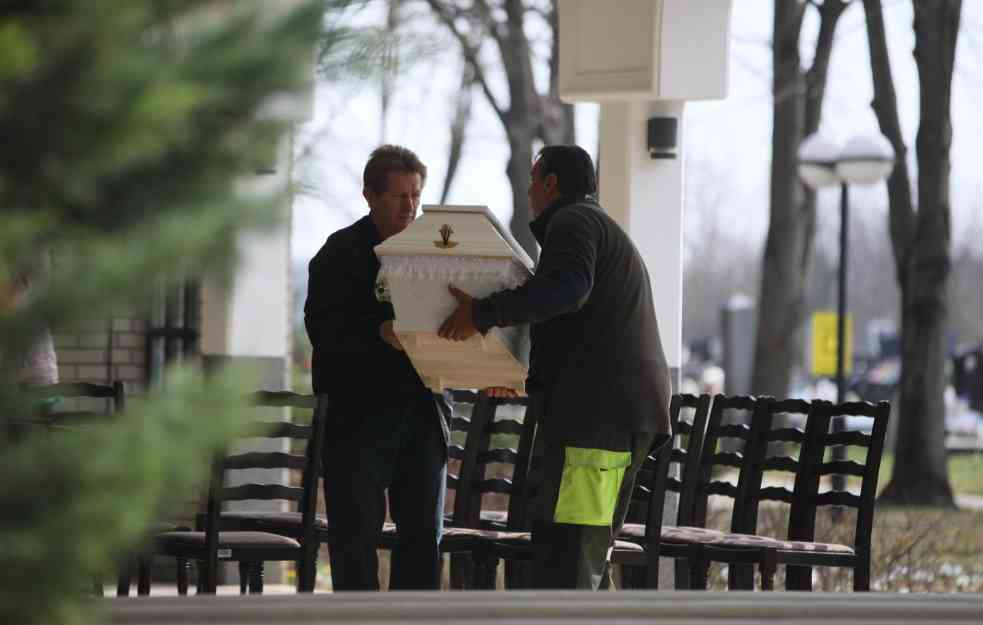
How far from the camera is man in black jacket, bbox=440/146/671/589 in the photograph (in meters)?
4.41

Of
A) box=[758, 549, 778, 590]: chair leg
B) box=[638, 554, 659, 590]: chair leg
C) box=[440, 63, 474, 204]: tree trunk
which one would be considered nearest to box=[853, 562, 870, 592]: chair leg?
box=[758, 549, 778, 590]: chair leg

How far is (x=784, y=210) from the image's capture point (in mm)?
17703

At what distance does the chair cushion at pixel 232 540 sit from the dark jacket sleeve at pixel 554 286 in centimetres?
138

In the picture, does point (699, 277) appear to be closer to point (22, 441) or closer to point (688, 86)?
point (688, 86)

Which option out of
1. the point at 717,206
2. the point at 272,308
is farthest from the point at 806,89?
the point at 717,206

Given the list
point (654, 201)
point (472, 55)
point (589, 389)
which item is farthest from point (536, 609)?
point (472, 55)

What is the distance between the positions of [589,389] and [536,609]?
2.32 m

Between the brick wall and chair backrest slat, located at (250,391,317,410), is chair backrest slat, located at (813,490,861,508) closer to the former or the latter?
chair backrest slat, located at (250,391,317,410)

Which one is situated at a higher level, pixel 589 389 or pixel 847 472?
pixel 589 389

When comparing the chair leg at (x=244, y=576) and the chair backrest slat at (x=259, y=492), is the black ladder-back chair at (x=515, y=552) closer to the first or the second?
the chair backrest slat at (x=259, y=492)

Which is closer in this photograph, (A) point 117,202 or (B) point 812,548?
(A) point 117,202

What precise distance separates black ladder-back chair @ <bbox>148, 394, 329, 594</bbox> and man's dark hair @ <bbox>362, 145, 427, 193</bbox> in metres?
0.67

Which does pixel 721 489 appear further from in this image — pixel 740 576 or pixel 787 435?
pixel 740 576

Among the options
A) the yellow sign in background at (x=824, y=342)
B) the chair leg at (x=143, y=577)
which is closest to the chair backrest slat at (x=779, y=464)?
the chair leg at (x=143, y=577)
